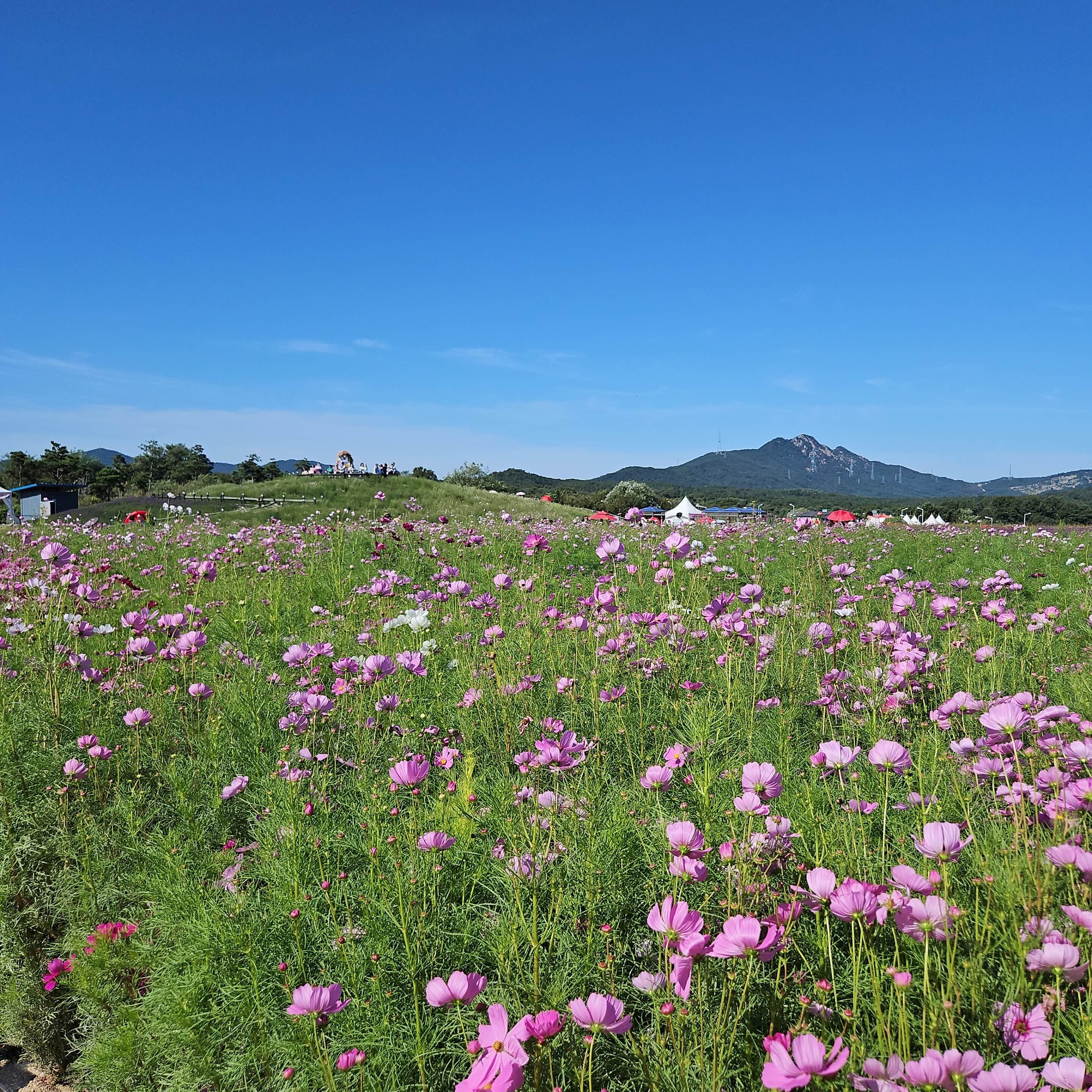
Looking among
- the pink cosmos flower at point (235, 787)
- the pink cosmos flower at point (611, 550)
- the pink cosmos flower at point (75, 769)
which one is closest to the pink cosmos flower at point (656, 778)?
the pink cosmos flower at point (235, 787)

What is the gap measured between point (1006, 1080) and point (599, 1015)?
60 centimetres

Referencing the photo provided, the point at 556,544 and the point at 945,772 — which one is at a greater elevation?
the point at 556,544

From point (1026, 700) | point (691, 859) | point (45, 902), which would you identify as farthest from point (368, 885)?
point (1026, 700)

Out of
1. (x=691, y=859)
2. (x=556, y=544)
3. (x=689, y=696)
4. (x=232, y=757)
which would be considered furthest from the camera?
(x=556, y=544)

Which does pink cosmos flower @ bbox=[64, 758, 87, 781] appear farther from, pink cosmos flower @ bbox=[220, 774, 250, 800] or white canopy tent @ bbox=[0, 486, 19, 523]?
white canopy tent @ bbox=[0, 486, 19, 523]

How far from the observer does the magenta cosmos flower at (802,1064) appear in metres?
0.96

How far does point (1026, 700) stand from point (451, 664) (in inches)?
103

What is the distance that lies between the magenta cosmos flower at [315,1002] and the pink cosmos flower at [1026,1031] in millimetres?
1238

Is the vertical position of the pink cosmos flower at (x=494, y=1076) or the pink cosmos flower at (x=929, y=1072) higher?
the pink cosmos flower at (x=929, y=1072)

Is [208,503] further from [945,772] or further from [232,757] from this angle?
[945,772]

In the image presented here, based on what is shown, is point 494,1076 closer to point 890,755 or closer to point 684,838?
point 684,838

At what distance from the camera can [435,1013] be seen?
166 centimetres

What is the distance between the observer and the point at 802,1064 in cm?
98

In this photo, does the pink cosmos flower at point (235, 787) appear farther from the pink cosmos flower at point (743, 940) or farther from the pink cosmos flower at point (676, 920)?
the pink cosmos flower at point (743, 940)
